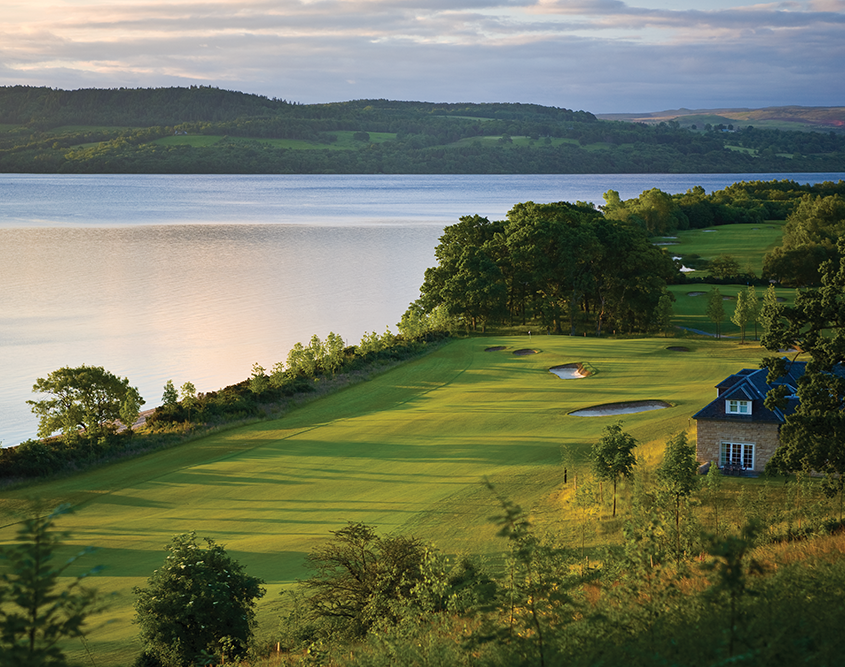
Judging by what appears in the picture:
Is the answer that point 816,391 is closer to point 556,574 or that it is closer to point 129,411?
point 556,574

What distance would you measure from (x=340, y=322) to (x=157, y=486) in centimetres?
3949

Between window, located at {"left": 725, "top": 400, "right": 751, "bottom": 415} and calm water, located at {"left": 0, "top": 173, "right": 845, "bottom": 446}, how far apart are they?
103ft

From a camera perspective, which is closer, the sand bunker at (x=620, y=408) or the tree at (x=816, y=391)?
the tree at (x=816, y=391)

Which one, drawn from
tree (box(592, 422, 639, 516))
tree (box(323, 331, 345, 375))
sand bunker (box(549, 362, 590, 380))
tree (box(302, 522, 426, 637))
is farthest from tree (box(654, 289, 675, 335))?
tree (box(302, 522, 426, 637))

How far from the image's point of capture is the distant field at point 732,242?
3764 inches

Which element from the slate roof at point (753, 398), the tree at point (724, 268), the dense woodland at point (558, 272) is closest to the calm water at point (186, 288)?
the dense woodland at point (558, 272)

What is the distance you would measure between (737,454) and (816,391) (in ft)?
33.8

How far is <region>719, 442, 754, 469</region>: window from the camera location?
26750mm

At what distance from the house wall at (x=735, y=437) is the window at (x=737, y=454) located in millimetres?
128

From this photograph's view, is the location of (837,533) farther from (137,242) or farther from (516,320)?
(137,242)

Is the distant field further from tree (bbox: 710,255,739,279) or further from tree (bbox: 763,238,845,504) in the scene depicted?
tree (bbox: 763,238,845,504)

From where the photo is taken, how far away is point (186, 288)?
82.9 m

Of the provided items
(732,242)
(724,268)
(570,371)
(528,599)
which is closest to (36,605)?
(528,599)

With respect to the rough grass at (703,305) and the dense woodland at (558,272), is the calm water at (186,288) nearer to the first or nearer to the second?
the dense woodland at (558,272)
